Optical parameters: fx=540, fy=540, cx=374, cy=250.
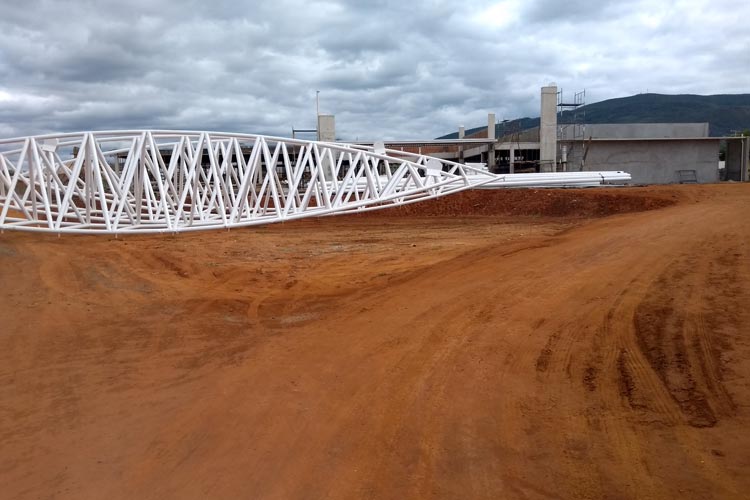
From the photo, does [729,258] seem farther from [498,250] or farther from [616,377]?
[616,377]

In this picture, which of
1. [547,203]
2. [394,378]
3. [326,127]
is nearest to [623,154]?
[547,203]

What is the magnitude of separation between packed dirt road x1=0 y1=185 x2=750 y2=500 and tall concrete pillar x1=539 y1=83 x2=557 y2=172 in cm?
3042

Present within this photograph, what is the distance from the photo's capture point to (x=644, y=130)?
5594 centimetres

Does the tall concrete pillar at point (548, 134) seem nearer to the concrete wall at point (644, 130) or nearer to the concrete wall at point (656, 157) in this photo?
the concrete wall at point (656, 157)

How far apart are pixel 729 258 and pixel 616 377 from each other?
9.83 meters

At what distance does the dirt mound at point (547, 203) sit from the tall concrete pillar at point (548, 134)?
35.5 ft

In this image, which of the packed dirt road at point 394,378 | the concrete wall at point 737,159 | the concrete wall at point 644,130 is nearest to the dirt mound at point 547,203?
the packed dirt road at point 394,378

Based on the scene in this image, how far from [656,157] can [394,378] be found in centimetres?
5041

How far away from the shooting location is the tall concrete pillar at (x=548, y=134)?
4903cm

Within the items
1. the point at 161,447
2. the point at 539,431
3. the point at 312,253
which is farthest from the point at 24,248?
the point at 539,431

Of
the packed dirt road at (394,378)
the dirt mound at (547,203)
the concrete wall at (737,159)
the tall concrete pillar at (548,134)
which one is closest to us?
the packed dirt road at (394,378)

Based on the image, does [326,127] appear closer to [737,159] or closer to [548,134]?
[548,134]

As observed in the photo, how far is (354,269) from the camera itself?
20.4m

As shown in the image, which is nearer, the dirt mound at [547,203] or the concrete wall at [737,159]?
the dirt mound at [547,203]
